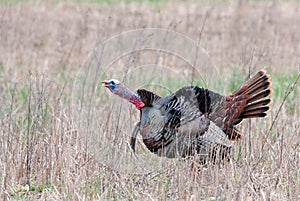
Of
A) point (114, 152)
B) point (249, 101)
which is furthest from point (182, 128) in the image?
point (249, 101)

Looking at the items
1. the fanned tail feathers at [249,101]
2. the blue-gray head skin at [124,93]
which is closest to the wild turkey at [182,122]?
the blue-gray head skin at [124,93]

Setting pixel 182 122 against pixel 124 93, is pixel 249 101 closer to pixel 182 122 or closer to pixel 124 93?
pixel 182 122

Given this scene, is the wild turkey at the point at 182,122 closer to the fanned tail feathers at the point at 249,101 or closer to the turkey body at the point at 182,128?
the turkey body at the point at 182,128

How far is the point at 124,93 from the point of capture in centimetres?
542

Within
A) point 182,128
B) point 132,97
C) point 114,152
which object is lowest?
point 114,152

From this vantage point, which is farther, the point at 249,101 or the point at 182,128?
the point at 249,101

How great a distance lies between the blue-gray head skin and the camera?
5387mm

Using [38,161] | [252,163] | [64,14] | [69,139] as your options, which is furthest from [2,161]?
[64,14]

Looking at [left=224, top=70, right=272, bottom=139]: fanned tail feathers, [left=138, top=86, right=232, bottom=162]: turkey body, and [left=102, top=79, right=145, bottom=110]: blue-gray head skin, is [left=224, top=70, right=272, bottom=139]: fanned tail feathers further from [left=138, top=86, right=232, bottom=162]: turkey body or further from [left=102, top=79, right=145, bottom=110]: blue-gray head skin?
[left=102, top=79, right=145, bottom=110]: blue-gray head skin

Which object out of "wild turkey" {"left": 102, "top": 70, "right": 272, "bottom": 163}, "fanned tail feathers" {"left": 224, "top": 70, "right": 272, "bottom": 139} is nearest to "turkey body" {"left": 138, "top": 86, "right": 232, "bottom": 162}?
"wild turkey" {"left": 102, "top": 70, "right": 272, "bottom": 163}

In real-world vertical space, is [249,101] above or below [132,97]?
above

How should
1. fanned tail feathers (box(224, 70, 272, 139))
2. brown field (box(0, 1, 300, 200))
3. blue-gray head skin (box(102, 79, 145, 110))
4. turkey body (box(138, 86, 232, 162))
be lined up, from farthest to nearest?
1. fanned tail feathers (box(224, 70, 272, 139))
2. blue-gray head skin (box(102, 79, 145, 110))
3. turkey body (box(138, 86, 232, 162))
4. brown field (box(0, 1, 300, 200))

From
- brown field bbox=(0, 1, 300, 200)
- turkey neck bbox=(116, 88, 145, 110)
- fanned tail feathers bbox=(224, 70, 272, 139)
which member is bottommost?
brown field bbox=(0, 1, 300, 200)

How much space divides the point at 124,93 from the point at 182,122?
20.8 inches
